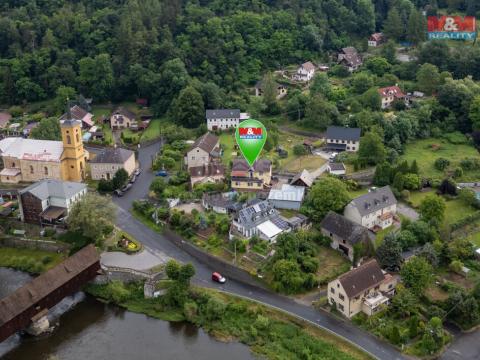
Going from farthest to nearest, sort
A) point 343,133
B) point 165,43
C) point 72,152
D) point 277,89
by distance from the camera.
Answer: point 165,43
point 277,89
point 343,133
point 72,152

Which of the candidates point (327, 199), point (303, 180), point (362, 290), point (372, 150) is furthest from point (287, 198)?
point (362, 290)

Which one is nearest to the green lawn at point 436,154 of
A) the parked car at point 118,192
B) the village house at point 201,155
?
the village house at point 201,155

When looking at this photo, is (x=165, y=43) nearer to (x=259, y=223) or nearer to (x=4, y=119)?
(x=4, y=119)

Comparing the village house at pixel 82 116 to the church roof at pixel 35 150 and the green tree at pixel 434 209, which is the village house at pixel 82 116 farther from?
the green tree at pixel 434 209

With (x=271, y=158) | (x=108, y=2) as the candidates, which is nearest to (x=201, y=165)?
(x=271, y=158)

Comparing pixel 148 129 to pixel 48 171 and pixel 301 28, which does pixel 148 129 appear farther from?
pixel 301 28

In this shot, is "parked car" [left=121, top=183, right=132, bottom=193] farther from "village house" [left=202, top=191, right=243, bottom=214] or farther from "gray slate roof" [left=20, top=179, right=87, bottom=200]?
"village house" [left=202, top=191, right=243, bottom=214]

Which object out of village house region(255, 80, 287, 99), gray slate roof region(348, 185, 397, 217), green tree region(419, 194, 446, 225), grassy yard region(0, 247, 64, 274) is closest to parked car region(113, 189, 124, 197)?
grassy yard region(0, 247, 64, 274)
